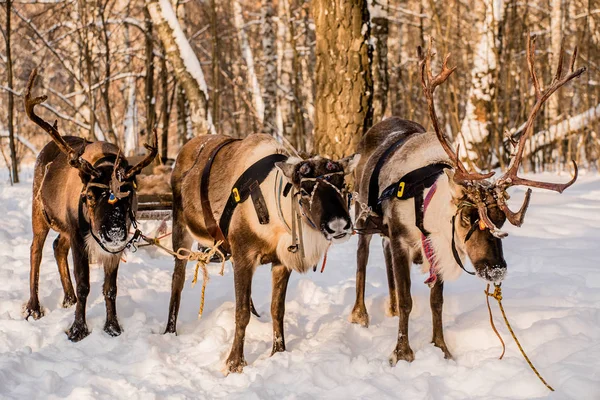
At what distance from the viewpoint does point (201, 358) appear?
4.38 m

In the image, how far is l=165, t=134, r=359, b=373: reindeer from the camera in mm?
3811

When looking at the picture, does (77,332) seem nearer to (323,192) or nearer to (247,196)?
(247,196)

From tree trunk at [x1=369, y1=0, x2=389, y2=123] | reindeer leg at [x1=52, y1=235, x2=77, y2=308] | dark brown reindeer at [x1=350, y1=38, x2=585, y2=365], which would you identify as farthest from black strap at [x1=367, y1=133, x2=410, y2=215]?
tree trunk at [x1=369, y1=0, x2=389, y2=123]

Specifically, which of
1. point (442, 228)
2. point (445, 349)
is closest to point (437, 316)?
point (445, 349)

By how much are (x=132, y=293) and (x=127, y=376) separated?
1928 millimetres

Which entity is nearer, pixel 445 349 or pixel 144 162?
pixel 445 349

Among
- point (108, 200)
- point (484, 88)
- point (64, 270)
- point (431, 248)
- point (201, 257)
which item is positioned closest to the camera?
point (431, 248)

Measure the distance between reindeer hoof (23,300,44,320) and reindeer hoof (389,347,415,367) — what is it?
9.85 feet

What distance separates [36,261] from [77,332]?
44.7 inches

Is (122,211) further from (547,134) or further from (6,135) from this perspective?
(547,134)

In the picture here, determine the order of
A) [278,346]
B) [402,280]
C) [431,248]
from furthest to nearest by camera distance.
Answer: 1. [278,346]
2. [402,280]
3. [431,248]

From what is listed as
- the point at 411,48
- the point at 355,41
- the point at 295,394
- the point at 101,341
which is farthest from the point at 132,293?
the point at 411,48

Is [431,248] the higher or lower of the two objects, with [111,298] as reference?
higher

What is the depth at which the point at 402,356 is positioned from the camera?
4141mm
